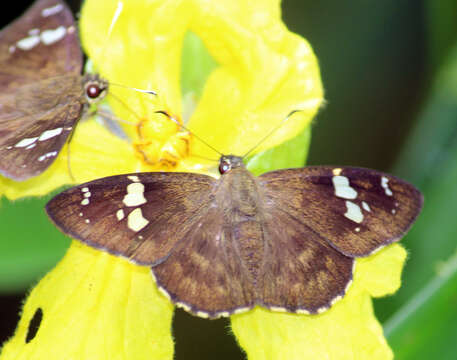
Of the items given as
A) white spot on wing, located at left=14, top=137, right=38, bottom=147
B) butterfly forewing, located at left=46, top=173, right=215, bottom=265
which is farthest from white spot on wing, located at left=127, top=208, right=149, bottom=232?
white spot on wing, located at left=14, top=137, right=38, bottom=147

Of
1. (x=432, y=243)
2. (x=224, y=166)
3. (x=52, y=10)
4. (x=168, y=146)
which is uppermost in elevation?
(x=52, y=10)

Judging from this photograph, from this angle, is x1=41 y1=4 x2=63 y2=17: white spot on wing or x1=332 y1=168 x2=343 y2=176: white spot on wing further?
x1=41 y1=4 x2=63 y2=17: white spot on wing

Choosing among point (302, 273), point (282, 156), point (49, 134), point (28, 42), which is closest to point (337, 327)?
point (302, 273)

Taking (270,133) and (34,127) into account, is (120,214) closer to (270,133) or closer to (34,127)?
(34,127)

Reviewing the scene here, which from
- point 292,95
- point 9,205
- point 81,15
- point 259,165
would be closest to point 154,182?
point 259,165

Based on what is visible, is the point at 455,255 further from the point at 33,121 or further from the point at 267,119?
the point at 33,121

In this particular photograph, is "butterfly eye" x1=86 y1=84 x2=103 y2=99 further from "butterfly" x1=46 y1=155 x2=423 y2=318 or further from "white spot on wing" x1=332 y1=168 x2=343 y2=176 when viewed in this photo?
"white spot on wing" x1=332 y1=168 x2=343 y2=176

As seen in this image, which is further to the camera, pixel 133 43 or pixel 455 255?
pixel 133 43
